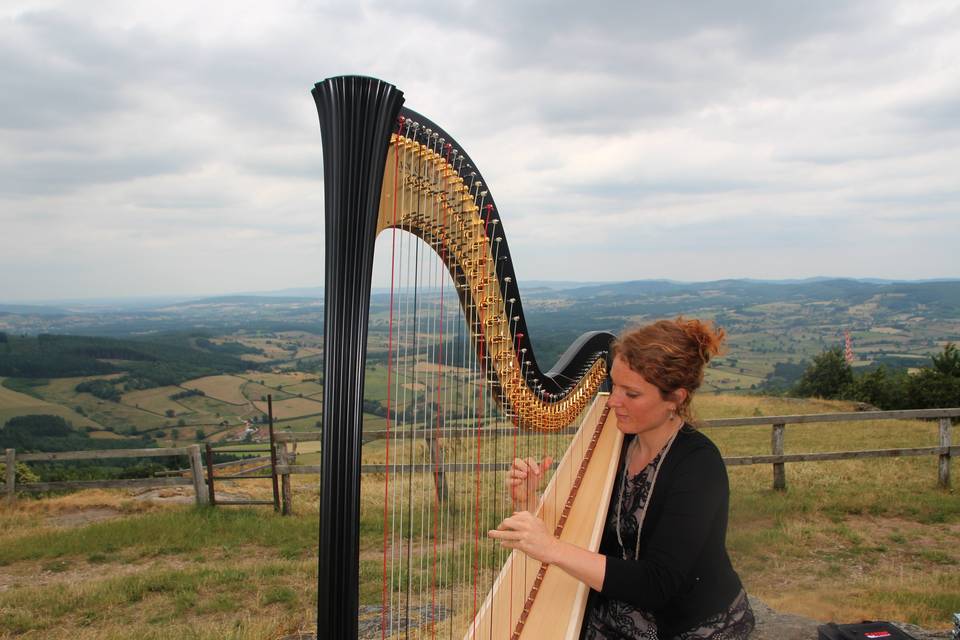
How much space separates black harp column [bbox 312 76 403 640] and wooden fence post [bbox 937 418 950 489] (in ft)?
28.9

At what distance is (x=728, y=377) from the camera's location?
38.5 metres

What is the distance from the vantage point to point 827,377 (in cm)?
2464

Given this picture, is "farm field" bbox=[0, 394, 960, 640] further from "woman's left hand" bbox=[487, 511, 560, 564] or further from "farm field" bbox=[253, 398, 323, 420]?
"farm field" bbox=[253, 398, 323, 420]

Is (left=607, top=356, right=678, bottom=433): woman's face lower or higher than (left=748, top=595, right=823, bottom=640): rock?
higher

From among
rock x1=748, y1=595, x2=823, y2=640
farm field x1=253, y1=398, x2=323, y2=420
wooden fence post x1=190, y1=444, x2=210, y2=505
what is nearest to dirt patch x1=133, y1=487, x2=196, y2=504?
wooden fence post x1=190, y1=444, x2=210, y2=505

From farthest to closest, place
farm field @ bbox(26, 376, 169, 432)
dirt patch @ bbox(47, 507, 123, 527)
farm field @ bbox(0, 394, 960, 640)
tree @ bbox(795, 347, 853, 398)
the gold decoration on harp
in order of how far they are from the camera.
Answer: farm field @ bbox(26, 376, 169, 432)
tree @ bbox(795, 347, 853, 398)
dirt patch @ bbox(47, 507, 123, 527)
farm field @ bbox(0, 394, 960, 640)
the gold decoration on harp

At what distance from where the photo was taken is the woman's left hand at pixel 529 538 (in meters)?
1.86

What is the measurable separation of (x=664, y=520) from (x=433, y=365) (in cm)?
83

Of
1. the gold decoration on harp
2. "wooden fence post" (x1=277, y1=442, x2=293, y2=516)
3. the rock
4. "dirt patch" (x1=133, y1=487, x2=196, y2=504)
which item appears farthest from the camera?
"dirt patch" (x1=133, y1=487, x2=196, y2=504)

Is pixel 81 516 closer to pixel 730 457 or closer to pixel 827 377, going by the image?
pixel 730 457

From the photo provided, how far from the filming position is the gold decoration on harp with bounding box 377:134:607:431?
5.10 feet

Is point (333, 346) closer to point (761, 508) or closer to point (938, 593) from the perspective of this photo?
point (938, 593)

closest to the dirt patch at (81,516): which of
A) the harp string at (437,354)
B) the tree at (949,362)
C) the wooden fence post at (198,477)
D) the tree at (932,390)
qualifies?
the wooden fence post at (198,477)

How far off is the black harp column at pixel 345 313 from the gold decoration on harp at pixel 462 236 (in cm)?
13
